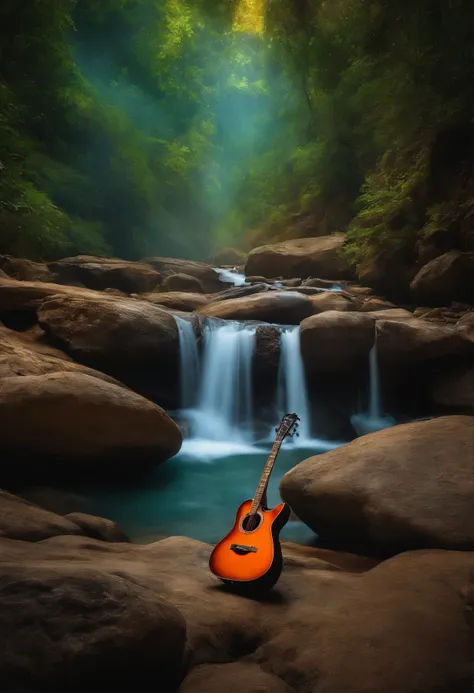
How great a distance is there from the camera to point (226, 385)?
792 centimetres

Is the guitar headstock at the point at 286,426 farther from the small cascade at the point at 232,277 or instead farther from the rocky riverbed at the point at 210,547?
the small cascade at the point at 232,277

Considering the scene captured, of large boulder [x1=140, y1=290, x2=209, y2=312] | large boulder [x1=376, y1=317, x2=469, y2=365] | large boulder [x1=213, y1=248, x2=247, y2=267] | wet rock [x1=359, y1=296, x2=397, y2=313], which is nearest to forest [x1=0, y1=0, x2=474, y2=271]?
large boulder [x1=213, y1=248, x2=247, y2=267]

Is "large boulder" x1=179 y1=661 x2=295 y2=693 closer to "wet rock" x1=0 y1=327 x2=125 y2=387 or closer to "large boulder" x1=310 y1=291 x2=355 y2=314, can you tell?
"wet rock" x1=0 y1=327 x2=125 y2=387

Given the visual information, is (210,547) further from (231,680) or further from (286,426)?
(231,680)

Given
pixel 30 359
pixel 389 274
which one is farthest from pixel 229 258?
pixel 30 359

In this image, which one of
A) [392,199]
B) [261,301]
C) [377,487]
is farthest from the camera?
[392,199]

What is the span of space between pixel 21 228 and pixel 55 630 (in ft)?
33.1

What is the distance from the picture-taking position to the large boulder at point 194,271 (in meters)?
13.8

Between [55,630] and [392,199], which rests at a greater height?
[392,199]

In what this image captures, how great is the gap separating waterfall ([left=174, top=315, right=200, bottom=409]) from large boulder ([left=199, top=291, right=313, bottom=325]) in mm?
1377

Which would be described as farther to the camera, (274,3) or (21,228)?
(274,3)

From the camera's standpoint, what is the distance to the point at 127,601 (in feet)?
5.36

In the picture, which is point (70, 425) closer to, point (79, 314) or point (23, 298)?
point (79, 314)

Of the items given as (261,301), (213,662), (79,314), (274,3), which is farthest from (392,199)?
(213,662)
